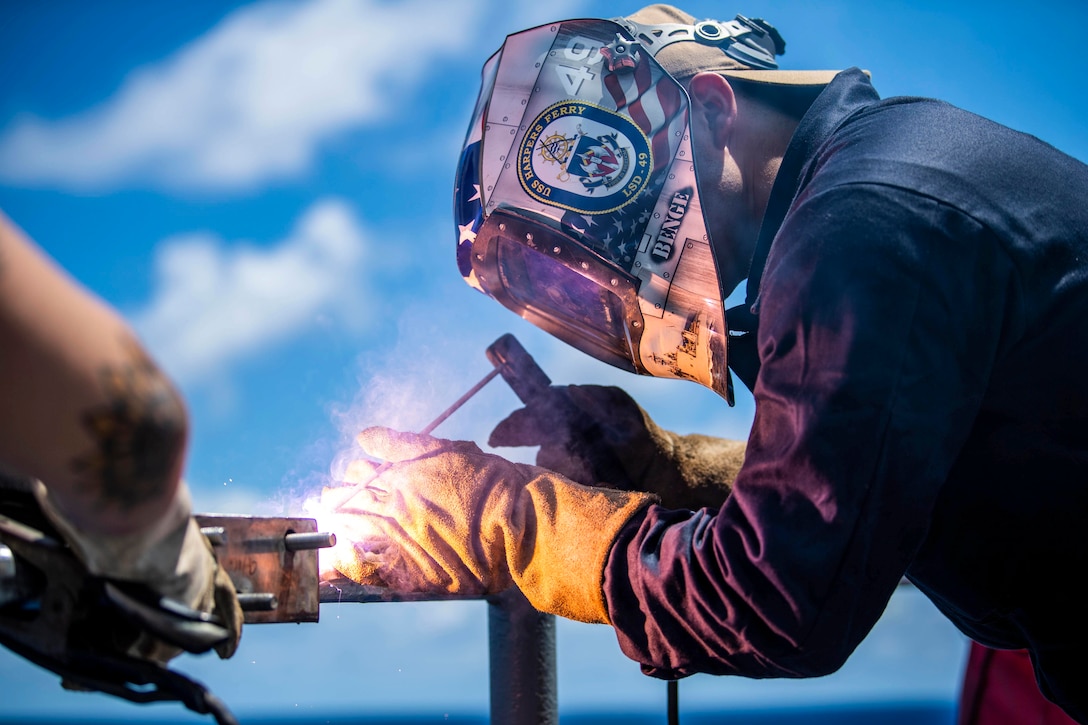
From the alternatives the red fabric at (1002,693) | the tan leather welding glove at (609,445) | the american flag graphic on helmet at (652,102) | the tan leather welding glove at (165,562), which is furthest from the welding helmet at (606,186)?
the red fabric at (1002,693)

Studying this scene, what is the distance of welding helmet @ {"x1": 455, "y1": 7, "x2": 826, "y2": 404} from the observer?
4.79 ft

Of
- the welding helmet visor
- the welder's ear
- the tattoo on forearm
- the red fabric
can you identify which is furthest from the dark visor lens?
the red fabric

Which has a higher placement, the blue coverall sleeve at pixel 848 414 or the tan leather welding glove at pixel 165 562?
the blue coverall sleeve at pixel 848 414

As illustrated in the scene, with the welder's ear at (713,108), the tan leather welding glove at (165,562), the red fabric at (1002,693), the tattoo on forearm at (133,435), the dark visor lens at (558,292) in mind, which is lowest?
the red fabric at (1002,693)

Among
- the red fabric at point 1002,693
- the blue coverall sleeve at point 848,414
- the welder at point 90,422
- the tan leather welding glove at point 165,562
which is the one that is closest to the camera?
the welder at point 90,422

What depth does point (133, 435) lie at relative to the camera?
1.99ft

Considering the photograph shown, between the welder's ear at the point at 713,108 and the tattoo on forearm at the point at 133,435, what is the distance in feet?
3.64

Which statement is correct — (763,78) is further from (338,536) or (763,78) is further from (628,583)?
(338,536)

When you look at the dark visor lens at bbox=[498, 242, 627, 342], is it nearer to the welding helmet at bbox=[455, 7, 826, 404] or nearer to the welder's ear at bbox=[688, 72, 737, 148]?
the welding helmet at bbox=[455, 7, 826, 404]

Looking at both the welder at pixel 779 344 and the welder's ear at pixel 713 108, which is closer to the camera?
the welder at pixel 779 344

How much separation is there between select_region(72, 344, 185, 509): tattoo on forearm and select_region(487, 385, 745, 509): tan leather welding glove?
47.8 inches

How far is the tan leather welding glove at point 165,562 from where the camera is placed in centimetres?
71

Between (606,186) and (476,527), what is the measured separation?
64 centimetres

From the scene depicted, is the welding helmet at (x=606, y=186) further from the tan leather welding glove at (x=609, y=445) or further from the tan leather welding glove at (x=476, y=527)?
the tan leather welding glove at (x=476, y=527)
